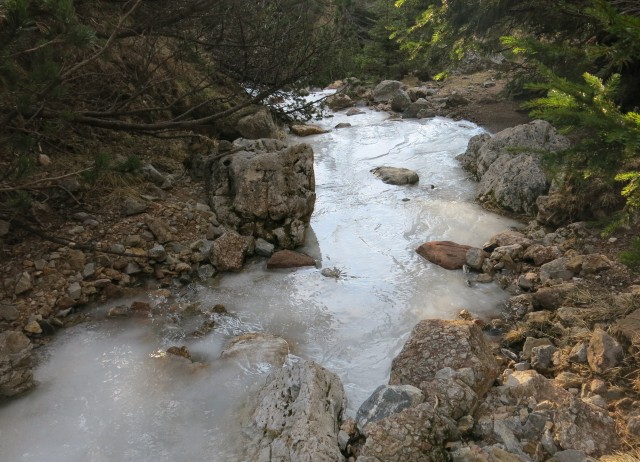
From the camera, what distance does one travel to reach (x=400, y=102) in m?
15.7

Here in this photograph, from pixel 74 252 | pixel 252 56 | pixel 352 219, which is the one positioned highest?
pixel 252 56

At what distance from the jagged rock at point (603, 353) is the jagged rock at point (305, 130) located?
983 cm

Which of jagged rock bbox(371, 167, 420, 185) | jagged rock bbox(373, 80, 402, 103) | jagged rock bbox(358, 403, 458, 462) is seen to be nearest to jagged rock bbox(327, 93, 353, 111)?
jagged rock bbox(373, 80, 402, 103)

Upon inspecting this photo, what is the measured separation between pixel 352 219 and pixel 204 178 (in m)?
2.41

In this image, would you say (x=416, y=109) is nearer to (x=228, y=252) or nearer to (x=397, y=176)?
(x=397, y=176)

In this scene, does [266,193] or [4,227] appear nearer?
[4,227]

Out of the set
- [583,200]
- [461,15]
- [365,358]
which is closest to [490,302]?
[365,358]

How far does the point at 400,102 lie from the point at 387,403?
44.6 feet

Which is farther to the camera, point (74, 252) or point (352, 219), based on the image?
point (352, 219)

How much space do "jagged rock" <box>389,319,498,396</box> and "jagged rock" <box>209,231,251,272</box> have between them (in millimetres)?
2519

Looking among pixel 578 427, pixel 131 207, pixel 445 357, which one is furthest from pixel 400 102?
pixel 578 427

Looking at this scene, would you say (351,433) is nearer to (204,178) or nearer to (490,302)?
(490,302)

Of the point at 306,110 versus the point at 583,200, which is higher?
the point at 306,110

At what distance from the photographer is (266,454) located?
3.12 metres
